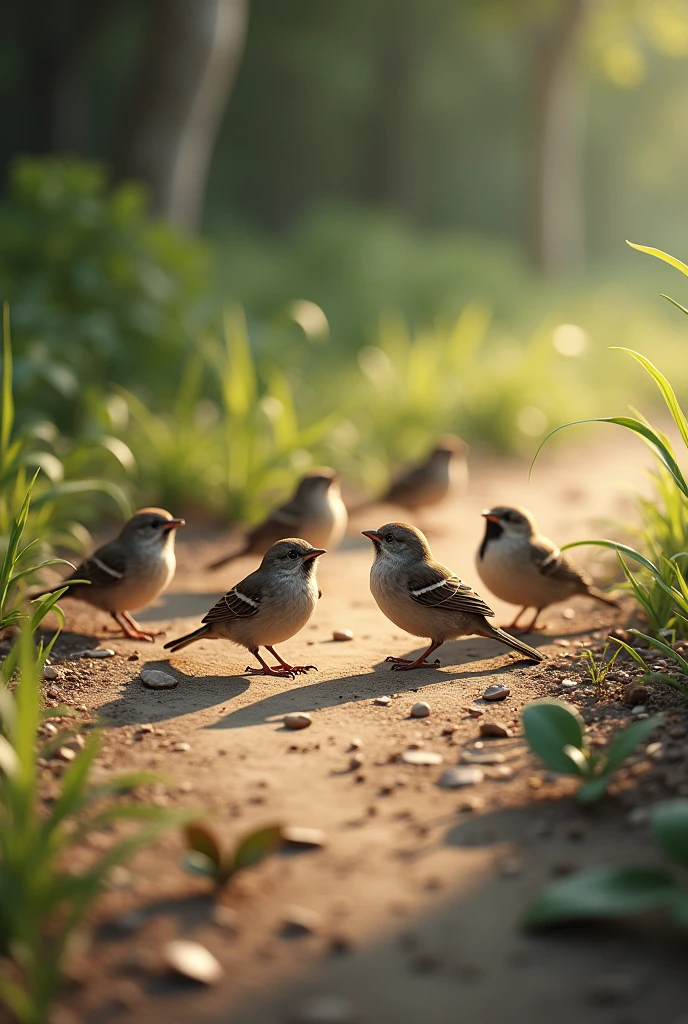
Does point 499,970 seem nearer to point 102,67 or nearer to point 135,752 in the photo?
point 135,752

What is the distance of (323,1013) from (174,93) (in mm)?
11520

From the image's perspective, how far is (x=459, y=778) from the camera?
3.75 meters

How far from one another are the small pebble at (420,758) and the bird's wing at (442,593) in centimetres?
108

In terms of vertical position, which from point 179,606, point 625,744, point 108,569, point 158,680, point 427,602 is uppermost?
point 625,744

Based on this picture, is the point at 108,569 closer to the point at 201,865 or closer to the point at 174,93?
the point at 201,865

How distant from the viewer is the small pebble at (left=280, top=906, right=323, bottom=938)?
2867 millimetres

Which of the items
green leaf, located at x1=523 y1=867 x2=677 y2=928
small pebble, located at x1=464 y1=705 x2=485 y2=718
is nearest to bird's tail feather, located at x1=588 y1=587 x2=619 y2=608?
small pebble, located at x1=464 y1=705 x2=485 y2=718

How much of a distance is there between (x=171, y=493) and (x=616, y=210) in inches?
1298

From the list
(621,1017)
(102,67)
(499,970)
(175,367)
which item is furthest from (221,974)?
(102,67)

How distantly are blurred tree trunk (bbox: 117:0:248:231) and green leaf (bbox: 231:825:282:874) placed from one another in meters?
10.3

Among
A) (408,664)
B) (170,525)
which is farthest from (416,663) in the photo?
(170,525)

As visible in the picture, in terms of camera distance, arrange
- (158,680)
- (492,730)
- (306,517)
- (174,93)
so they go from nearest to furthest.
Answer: (492,730) → (158,680) → (306,517) → (174,93)

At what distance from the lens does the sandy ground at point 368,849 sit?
263cm

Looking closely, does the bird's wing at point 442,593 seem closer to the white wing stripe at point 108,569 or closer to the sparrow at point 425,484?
the white wing stripe at point 108,569
